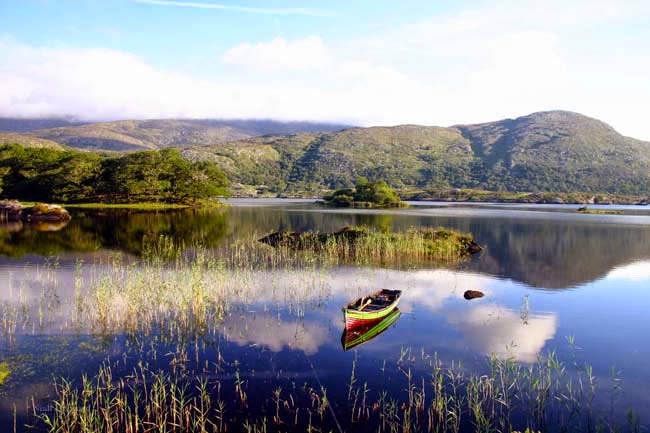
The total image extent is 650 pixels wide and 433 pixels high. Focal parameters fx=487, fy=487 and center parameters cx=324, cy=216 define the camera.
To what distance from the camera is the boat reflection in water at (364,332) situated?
25.3m

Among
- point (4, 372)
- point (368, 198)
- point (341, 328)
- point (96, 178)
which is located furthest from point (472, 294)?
point (368, 198)

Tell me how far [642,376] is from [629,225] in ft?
321

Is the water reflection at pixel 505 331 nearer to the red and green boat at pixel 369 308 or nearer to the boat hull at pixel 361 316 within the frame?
the red and green boat at pixel 369 308

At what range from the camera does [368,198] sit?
632 feet

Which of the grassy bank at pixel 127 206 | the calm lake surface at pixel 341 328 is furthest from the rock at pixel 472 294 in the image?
the grassy bank at pixel 127 206

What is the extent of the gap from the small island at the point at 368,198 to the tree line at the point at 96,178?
57116 millimetres

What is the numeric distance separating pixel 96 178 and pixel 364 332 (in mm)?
127742

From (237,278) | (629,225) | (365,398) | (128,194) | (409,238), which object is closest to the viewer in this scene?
(365,398)

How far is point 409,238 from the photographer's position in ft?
199

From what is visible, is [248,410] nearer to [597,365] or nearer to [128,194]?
[597,365]

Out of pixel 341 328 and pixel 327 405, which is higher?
pixel 327 405

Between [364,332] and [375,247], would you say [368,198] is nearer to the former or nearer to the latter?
[375,247]

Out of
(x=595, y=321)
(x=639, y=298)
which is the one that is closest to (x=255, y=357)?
(x=595, y=321)

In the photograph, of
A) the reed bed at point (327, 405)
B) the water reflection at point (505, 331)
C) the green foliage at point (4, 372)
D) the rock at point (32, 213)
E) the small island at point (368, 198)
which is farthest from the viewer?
the small island at point (368, 198)
